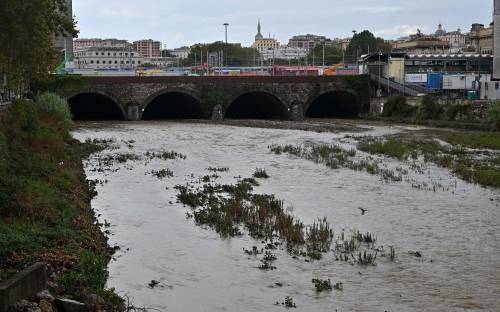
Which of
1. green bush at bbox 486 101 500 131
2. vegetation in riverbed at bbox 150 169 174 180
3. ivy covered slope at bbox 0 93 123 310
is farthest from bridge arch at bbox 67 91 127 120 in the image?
ivy covered slope at bbox 0 93 123 310

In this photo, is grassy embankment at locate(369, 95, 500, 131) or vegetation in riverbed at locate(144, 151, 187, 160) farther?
grassy embankment at locate(369, 95, 500, 131)

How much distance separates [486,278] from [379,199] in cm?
1105

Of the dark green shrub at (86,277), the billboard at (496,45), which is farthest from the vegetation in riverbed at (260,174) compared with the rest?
the billboard at (496,45)

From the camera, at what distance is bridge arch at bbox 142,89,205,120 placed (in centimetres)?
8373

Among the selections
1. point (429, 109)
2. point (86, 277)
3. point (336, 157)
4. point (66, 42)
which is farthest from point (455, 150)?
point (66, 42)

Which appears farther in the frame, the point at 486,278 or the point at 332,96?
the point at 332,96

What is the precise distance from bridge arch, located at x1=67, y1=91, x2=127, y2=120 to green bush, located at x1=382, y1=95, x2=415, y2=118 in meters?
33.5

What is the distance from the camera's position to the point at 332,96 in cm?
8988

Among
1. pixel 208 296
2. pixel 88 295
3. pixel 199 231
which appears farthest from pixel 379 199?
pixel 88 295

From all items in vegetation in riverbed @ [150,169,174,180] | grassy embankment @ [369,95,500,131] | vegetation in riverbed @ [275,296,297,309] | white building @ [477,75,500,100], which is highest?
white building @ [477,75,500,100]

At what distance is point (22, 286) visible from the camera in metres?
12.5

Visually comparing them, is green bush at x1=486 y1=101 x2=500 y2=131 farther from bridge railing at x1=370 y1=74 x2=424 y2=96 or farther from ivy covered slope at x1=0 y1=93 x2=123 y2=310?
ivy covered slope at x1=0 y1=93 x2=123 y2=310

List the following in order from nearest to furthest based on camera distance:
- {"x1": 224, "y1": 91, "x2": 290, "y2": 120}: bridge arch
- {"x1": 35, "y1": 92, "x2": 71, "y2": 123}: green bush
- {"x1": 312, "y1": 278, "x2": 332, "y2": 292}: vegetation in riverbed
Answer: {"x1": 312, "y1": 278, "x2": 332, "y2": 292}: vegetation in riverbed
{"x1": 35, "y1": 92, "x2": 71, "y2": 123}: green bush
{"x1": 224, "y1": 91, "x2": 290, "y2": 120}: bridge arch

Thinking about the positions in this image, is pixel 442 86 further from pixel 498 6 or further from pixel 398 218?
pixel 398 218
